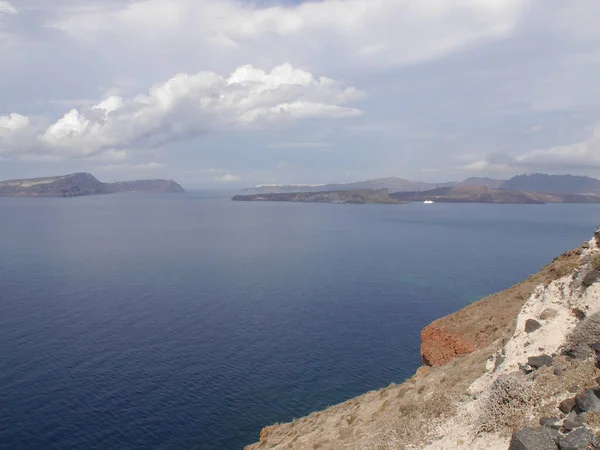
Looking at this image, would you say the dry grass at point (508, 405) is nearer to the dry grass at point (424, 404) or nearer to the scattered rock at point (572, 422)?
the dry grass at point (424, 404)

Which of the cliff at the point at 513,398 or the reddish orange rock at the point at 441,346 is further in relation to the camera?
the reddish orange rock at the point at 441,346

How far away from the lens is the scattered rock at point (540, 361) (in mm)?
19703

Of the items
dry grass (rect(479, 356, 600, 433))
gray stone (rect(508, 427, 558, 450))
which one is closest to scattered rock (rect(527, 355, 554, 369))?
dry grass (rect(479, 356, 600, 433))

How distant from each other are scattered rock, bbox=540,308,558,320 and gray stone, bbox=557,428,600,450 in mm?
9497

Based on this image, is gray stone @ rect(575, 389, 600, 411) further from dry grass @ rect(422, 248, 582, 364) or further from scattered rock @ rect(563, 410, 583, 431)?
dry grass @ rect(422, 248, 582, 364)

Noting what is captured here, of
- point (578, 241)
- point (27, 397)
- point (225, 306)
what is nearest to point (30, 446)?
point (27, 397)

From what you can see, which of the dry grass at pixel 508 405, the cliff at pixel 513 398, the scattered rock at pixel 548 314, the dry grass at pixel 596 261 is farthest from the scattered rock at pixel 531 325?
the dry grass at pixel 508 405

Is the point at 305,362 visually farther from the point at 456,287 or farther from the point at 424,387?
the point at 456,287

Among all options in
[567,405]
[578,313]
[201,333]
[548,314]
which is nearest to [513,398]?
[567,405]

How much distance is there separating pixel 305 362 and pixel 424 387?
34.6 m

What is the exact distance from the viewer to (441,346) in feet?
121

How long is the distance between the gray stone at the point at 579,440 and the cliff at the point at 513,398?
3 cm

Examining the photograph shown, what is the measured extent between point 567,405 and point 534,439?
2.38 m

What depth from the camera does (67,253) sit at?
134125 mm
